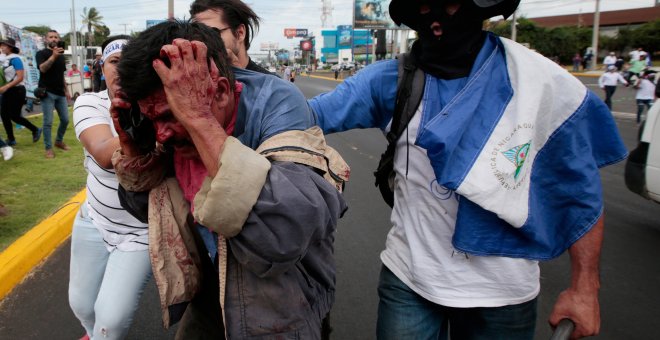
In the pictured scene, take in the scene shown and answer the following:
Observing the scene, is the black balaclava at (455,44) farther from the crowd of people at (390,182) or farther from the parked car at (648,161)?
the parked car at (648,161)

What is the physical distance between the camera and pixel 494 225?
156cm

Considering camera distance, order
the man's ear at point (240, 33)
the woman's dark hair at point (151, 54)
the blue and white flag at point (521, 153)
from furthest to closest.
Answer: the man's ear at point (240, 33)
the blue and white flag at point (521, 153)
the woman's dark hair at point (151, 54)

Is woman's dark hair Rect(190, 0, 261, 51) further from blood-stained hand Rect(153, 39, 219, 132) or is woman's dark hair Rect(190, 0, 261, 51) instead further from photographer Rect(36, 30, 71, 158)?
photographer Rect(36, 30, 71, 158)

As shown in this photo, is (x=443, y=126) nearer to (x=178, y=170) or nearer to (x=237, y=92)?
(x=237, y=92)

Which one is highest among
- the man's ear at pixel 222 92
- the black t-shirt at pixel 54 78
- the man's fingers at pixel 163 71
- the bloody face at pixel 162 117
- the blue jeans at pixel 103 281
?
the man's fingers at pixel 163 71

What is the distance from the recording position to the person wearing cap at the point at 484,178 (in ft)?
4.94

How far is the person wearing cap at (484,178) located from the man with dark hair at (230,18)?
1264mm

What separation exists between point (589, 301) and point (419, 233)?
58 cm

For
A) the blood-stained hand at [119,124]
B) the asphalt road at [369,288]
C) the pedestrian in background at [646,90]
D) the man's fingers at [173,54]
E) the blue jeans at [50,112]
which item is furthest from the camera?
the pedestrian in background at [646,90]

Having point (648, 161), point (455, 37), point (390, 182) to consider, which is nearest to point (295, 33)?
point (648, 161)

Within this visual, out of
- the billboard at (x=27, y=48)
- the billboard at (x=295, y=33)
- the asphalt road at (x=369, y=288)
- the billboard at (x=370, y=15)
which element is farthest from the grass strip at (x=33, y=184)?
the billboard at (x=295, y=33)

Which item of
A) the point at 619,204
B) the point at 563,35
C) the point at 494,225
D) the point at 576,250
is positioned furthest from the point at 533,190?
the point at 563,35

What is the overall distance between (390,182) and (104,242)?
4.72 ft

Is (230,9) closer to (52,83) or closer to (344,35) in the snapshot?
(52,83)
